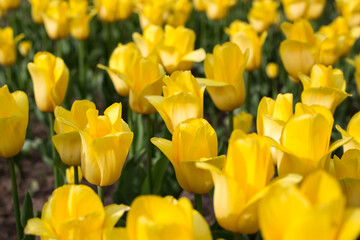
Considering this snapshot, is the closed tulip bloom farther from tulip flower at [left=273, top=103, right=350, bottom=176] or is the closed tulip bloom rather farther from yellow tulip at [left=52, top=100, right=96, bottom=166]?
tulip flower at [left=273, top=103, right=350, bottom=176]

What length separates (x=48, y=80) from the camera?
5.59 feet

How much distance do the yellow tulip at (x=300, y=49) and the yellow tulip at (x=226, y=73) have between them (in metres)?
0.33

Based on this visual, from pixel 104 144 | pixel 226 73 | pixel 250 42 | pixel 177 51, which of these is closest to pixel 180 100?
pixel 104 144

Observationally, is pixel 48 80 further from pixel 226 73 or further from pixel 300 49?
pixel 300 49

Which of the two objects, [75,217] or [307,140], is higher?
[307,140]

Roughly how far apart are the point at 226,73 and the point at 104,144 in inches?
23.0

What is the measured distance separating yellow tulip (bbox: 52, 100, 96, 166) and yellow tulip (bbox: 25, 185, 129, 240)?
37 centimetres

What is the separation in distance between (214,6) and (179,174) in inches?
121

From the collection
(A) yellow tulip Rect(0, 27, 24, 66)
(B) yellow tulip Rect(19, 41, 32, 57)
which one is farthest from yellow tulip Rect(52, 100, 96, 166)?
(B) yellow tulip Rect(19, 41, 32, 57)

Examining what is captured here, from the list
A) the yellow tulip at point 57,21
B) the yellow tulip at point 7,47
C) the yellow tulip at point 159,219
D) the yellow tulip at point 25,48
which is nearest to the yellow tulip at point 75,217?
the yellow tulip at point 159,219

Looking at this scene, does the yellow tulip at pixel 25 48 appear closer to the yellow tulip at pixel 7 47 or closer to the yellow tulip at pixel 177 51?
the yellow tulip at pixel 7 47

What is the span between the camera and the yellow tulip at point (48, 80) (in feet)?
5.58

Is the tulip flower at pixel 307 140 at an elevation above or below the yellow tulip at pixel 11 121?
above

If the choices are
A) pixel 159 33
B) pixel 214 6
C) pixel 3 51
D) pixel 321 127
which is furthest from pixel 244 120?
pixel 214 6
